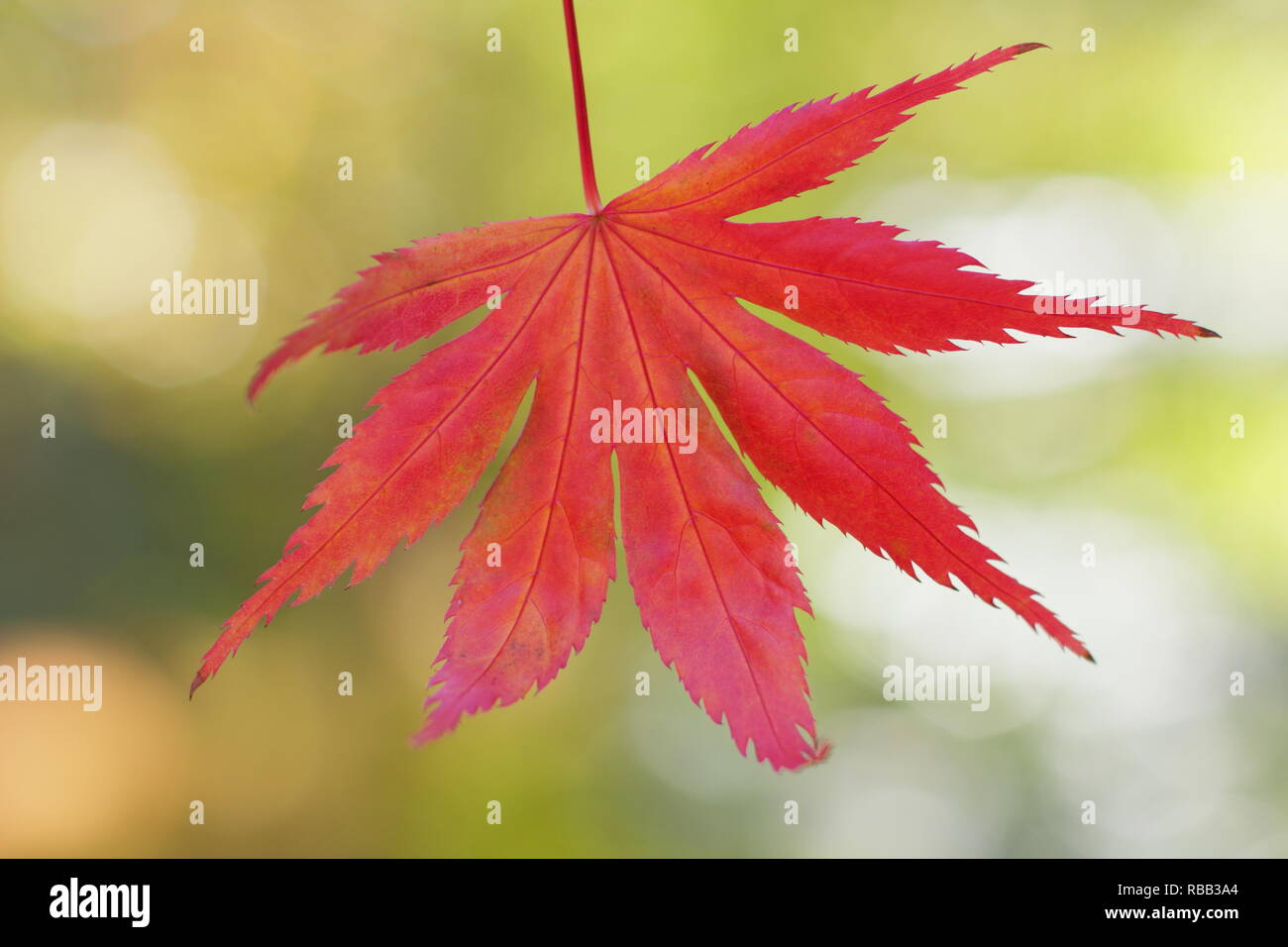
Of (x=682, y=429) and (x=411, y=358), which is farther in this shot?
(x=411, y=358)

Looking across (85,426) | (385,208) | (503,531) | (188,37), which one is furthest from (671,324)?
(188,37)

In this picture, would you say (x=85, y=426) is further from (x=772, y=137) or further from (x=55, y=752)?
(x=772, y=137)

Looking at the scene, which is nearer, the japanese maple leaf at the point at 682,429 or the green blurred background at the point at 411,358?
the japanese maple leaf at the point at 682,429

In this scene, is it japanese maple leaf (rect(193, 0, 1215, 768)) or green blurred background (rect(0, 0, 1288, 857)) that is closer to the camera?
japanese maple leaf (rect(193, 0, 1215, 768))
